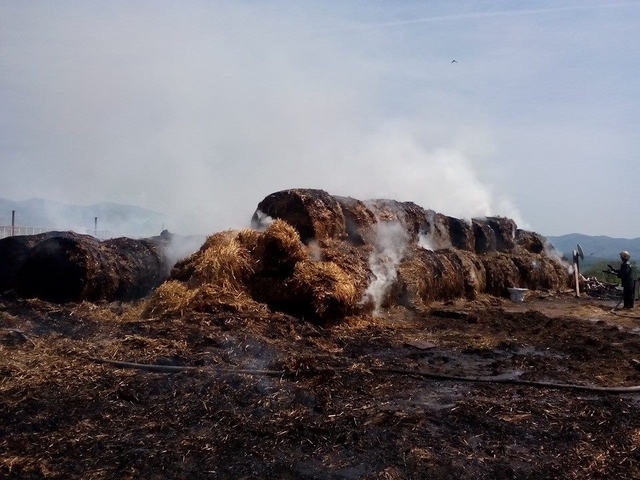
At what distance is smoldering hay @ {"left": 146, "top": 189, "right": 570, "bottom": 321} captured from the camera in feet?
37.2

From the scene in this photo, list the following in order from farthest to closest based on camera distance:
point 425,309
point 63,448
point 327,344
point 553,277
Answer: point 553,277 < point 425,309 < point 327,344 < point 63,448

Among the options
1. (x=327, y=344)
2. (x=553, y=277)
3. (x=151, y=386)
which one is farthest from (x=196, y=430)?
(x=553, y=277)

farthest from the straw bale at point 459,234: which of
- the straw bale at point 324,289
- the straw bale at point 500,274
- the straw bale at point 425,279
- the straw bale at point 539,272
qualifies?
the straw bale at point 324,289

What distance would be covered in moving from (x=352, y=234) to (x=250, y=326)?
5.64 metres

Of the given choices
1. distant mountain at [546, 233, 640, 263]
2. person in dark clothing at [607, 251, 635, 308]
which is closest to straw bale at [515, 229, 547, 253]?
person in dark clothing at [607, 251, 635, 308]

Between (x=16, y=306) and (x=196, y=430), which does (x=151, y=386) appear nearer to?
(x=196, y=430)

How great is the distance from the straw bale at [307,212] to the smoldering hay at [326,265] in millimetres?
22

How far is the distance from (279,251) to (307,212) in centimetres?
187

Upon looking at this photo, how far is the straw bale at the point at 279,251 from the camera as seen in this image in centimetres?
1198

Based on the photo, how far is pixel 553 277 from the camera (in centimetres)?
2402

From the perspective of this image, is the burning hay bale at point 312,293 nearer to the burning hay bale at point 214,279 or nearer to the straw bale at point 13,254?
the burning hay bale at point 214,279

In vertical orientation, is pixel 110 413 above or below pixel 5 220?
below

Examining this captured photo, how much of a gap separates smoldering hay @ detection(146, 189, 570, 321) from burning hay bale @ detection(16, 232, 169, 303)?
129 cm

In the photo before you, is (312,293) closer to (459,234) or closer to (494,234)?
(459,234)
